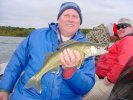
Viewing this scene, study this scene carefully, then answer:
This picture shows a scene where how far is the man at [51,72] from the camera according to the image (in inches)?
215

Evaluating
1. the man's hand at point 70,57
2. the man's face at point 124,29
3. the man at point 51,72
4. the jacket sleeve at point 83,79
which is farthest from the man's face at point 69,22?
the man's face at point 124,29

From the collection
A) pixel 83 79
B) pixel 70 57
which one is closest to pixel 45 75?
pixel 83 79

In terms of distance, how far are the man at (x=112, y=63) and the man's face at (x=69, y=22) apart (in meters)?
1.75

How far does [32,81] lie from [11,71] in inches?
34.8

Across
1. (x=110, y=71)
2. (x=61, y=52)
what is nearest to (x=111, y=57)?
(x=110, y=71)

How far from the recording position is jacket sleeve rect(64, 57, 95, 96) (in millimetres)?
5209

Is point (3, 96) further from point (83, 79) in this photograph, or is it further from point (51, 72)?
point (83, 79)

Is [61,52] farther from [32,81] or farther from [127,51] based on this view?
[127,51]

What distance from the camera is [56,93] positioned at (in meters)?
5.54

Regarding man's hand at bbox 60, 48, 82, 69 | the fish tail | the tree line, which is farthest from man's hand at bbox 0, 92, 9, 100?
the tree line

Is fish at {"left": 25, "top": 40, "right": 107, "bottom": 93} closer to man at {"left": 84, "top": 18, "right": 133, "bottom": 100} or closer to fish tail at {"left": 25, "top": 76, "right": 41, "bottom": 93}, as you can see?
fish tail at {"left": 25, "top": 76, "right": 41, "bottom": 93}

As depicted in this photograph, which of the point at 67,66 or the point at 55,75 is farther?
the point at 55,75

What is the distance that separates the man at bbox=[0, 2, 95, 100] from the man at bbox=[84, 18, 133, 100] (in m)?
1.67

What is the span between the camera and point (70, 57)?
456cm
